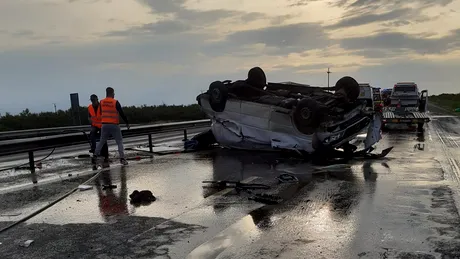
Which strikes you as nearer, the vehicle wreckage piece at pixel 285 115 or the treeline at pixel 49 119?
the vehicle wreckage piece at pixel 285 115

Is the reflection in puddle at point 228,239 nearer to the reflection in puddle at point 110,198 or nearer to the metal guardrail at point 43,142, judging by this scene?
the reflection in puddle at point 110,198

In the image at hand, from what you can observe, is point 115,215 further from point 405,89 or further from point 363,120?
point 405,89

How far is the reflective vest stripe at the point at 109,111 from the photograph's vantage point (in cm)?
1059

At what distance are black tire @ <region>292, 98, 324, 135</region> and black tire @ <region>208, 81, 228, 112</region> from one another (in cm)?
229

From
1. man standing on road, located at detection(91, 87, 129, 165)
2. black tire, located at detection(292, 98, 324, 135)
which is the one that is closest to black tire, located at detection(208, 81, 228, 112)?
black tire, located at detection(292, 98, 324, 135)

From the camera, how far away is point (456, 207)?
5.89m

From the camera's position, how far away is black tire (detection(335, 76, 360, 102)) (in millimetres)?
11727

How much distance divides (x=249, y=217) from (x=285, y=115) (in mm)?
5708

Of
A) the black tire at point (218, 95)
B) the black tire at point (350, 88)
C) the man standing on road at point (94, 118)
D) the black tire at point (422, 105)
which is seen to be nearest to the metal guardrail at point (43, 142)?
the man standing on road at point (94, 118)

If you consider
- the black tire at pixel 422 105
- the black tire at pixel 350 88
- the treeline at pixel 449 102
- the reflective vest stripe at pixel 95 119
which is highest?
the black tire at pixel 350 88

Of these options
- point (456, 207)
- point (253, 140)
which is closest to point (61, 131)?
point (253, 140)

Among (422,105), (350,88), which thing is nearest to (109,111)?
(350,88)

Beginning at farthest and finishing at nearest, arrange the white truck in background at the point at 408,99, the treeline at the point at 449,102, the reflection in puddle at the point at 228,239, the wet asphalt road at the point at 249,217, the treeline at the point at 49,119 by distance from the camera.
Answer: the treeline at the point at 449,102 → the treeline at the point at 49,119 → the white truck in background at the point at 408,99 → the wet asphalt road at the point at 249,217 → the reflection in puddle at the point at 228,239

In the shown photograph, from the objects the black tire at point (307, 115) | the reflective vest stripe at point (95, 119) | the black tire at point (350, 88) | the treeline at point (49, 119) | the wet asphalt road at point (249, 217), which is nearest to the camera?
the wet asphalt road at point (249, 217)
